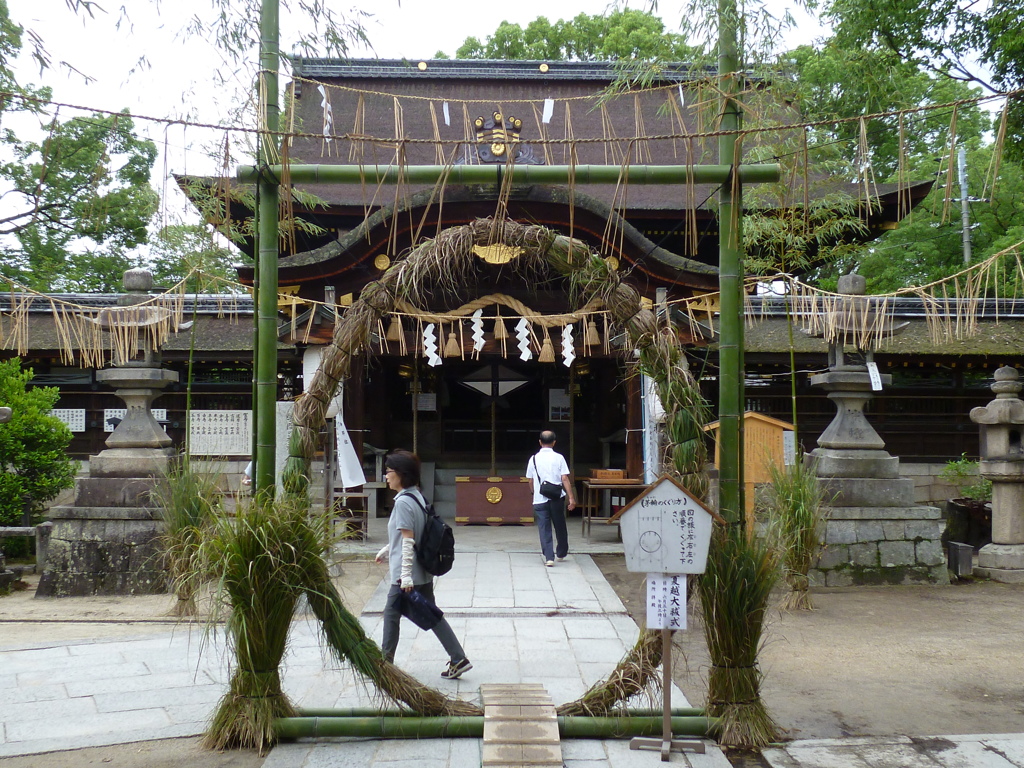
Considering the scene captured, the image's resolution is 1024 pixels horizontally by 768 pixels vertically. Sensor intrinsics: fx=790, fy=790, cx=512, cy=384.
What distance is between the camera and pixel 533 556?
974 cm

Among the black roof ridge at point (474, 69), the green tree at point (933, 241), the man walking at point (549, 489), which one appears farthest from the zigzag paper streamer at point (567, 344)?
the green tree at point (933, 241)

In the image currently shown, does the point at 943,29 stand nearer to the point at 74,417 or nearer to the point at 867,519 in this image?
the point at 867,519

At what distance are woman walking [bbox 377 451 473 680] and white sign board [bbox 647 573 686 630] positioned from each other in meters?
1.48

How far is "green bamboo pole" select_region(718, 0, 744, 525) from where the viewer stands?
4.46 m

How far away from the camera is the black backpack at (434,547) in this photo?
493 centimetres

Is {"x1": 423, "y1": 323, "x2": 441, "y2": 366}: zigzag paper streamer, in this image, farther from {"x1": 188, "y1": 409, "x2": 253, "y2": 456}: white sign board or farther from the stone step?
the stone step

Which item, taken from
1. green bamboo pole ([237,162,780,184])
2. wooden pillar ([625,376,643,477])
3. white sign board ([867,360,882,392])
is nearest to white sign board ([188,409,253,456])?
wooden pillar ([625,376,643,477])

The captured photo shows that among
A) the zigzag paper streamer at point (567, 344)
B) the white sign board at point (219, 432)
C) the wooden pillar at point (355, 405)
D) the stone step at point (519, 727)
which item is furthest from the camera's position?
the wooden pillar at point (355, 405)

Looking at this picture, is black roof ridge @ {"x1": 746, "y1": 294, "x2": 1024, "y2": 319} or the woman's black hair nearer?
the woman's black hair

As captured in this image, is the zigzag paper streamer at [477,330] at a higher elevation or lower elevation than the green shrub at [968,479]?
higher

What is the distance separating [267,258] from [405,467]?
151cm

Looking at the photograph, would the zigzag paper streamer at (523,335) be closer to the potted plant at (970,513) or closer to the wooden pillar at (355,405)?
the wooden pillar at (355,405)

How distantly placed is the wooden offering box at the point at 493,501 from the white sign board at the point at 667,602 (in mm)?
7941

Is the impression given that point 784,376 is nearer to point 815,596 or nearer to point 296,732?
point 815,596
